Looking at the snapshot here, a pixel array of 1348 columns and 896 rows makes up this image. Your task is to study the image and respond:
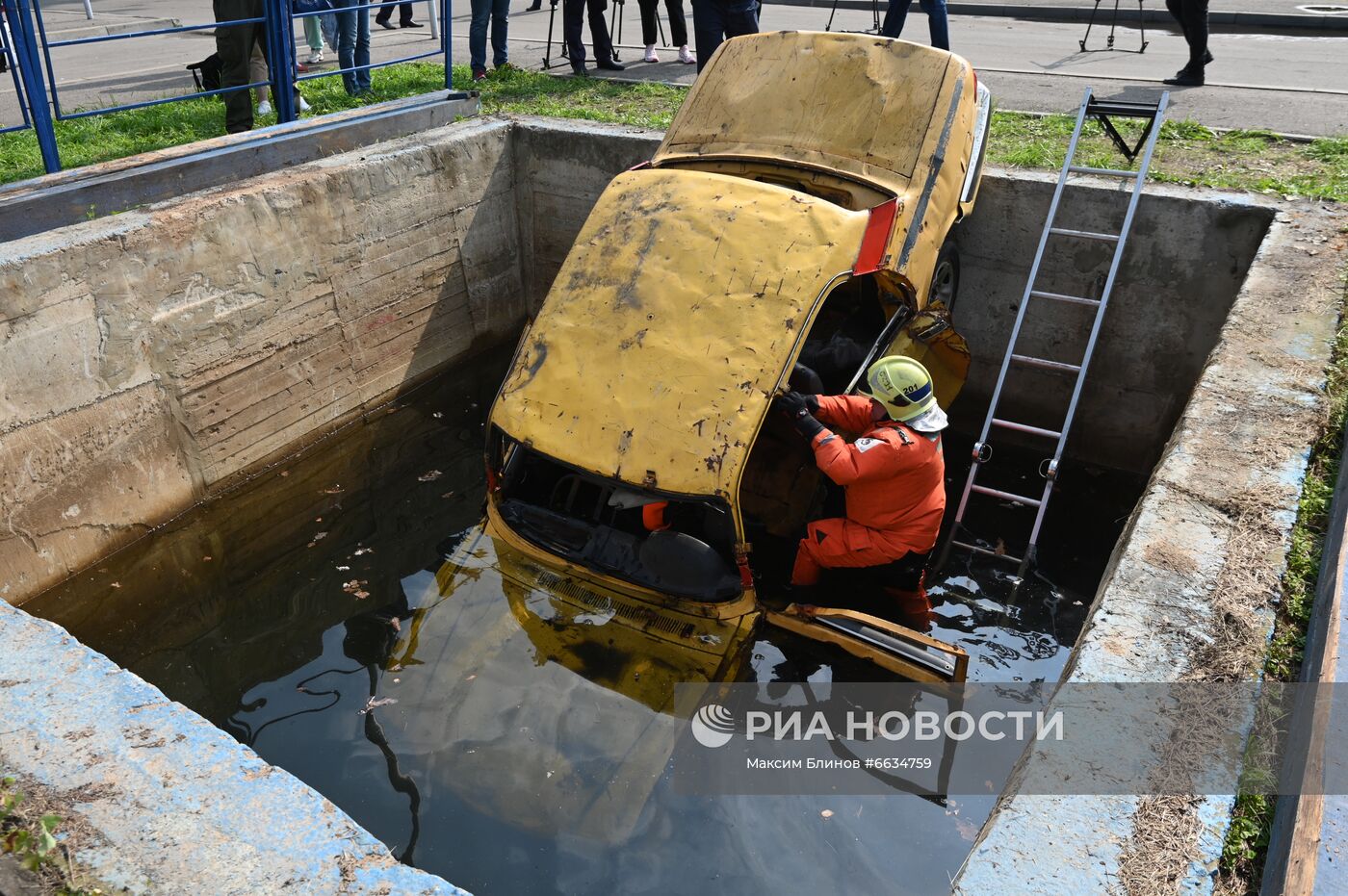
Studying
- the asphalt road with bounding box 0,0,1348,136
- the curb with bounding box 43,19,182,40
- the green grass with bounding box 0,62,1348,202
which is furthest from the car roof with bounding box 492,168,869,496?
the curb with bounding box 43,19,182,40

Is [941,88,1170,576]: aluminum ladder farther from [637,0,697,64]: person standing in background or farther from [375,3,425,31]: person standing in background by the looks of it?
[375,3,425,31]: person standing in background

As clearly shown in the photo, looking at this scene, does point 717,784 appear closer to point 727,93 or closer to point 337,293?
point 727,93

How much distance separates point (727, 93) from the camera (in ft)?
21.7

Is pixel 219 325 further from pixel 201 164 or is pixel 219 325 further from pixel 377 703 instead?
pixel 377 703

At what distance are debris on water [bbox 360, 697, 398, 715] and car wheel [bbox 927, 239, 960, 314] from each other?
4536mm

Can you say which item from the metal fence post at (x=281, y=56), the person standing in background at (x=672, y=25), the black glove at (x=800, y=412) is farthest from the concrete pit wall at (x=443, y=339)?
the person standing in background at (x=672, y=25)

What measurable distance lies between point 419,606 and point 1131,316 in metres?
5.76

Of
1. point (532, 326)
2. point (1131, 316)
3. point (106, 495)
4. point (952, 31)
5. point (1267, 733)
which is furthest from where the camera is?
point (952, 31)

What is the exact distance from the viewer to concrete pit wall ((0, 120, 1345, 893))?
3.94m

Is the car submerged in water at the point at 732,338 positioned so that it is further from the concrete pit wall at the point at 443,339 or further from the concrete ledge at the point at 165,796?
the concrete ledge at the point at 165,796

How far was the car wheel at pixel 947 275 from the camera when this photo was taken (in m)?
7.17

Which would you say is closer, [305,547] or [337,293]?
[305,547]

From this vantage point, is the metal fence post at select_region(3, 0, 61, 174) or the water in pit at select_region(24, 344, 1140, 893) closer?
the water in pit at select_region(24, 344, 1140, 893)

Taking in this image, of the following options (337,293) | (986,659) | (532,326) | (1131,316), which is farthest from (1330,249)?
(337,293)
